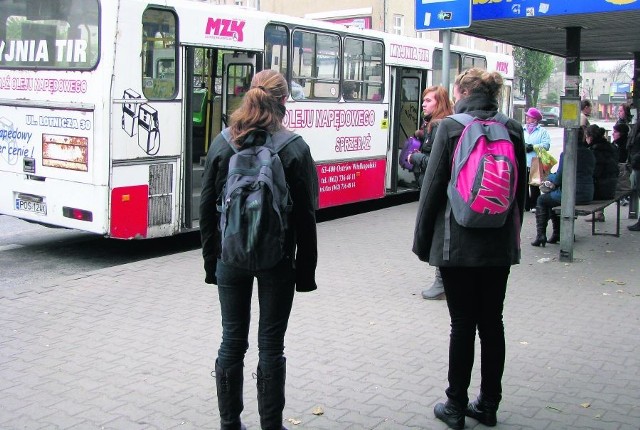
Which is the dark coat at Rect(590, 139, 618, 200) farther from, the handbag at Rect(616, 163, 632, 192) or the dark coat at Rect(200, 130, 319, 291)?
the dark coat at Rect(200, 130, 319, 291)

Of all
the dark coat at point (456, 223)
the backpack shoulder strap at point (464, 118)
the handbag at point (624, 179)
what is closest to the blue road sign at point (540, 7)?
the handbag at point (624, 179)

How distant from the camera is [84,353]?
5.63 metres

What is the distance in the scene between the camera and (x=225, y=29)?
9.65 meters

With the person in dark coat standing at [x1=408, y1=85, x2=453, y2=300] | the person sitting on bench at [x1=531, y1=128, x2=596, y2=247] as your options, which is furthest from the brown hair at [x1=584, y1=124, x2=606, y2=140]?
the person in dark coat standing at [x1=408, y1=85, x2=453, y2=300]

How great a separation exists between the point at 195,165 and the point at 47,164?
2052 mm

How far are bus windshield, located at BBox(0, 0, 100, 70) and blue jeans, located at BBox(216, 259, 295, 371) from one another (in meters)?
5.29

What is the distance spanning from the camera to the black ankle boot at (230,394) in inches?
153

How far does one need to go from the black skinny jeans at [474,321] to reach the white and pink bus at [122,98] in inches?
199

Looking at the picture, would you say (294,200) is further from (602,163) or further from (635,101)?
(635,101)

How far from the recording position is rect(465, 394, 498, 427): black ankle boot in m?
4.34

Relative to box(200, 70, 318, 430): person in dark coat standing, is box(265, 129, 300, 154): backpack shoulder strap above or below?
above

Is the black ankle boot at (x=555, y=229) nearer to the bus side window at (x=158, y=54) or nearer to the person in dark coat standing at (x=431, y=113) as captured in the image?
the person in dark coat standing at (x=431, y=113)

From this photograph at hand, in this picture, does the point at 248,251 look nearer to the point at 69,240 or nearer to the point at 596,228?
the point at 69,240

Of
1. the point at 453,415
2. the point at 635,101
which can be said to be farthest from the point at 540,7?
the point at 635,101
